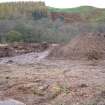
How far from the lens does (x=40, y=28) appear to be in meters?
41.3

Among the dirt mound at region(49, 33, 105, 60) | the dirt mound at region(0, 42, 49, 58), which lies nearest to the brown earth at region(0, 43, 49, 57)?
the dirt mound at region(0, 42, 49, 58)

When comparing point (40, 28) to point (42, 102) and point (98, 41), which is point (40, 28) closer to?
point (98, 41)

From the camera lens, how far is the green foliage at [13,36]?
38.9 meters

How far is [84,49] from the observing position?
80.2 ft

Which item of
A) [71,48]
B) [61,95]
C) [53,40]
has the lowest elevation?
[53,40]

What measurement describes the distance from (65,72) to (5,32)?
80.2 ft

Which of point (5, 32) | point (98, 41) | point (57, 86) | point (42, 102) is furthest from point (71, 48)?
point (5, 32)

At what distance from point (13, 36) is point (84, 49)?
1649 centimetres

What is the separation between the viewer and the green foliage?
38875 mm

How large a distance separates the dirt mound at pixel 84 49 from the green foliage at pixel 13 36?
45.0 feet

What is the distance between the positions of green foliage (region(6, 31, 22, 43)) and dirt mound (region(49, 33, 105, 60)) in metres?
13.7

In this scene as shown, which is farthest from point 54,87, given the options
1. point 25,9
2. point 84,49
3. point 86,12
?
point 86,12

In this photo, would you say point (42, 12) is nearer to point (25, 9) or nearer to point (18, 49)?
point (25, 9)

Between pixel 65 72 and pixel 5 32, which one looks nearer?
pixel 65 72
